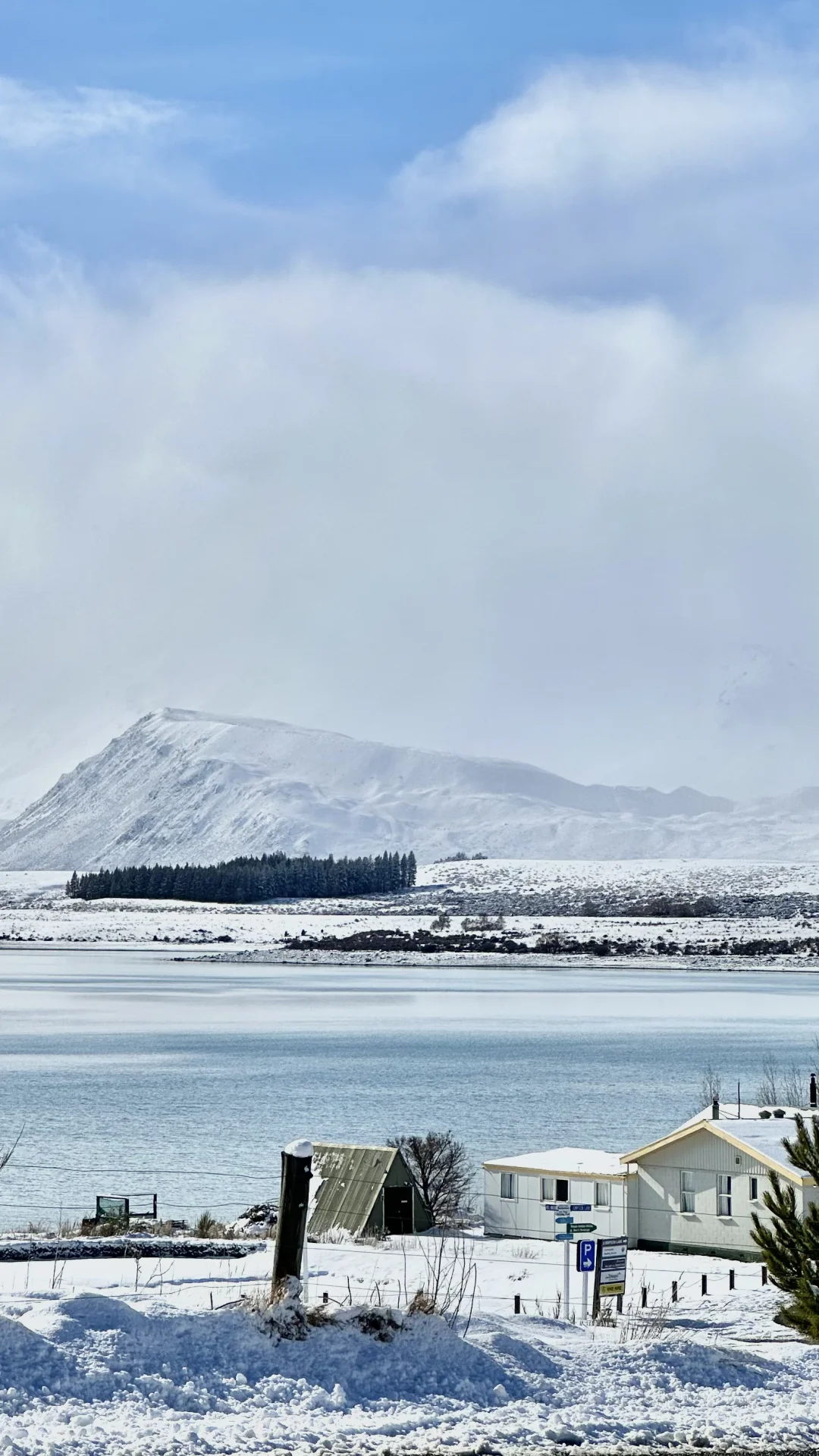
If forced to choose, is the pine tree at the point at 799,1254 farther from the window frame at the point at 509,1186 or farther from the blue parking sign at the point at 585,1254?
the window frame at the point at 509,1186

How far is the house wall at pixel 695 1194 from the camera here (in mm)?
32969

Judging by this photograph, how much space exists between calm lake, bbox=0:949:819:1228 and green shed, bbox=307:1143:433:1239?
8.16 ft

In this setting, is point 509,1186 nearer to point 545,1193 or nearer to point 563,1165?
point 545,1193

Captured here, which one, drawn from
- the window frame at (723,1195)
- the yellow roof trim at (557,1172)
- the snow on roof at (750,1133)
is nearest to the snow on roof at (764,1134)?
the snow on roof at (750,1133)

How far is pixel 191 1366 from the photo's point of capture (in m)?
10.3

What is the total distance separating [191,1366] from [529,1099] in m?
44.6

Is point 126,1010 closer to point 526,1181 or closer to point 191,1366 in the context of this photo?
point 526,1181

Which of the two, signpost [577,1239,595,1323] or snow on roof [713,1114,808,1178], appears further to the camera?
snow on roof [713,1114,808,1178]

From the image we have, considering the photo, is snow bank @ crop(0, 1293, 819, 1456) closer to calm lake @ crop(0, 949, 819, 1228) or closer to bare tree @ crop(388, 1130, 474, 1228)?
calm lake @ crop(0, 949, 819, 1228)

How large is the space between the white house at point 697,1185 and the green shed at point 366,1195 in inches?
188

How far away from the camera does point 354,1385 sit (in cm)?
1051

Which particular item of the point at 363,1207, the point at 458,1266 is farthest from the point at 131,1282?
the point at 363,1207

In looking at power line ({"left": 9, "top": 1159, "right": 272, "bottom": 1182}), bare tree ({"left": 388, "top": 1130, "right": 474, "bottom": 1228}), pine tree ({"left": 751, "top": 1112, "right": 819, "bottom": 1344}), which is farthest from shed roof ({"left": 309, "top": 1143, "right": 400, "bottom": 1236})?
pine tree ({"left": 751, "top": 1112, "right": 819, "bottom": 1344})

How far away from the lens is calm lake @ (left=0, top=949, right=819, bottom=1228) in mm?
41562
